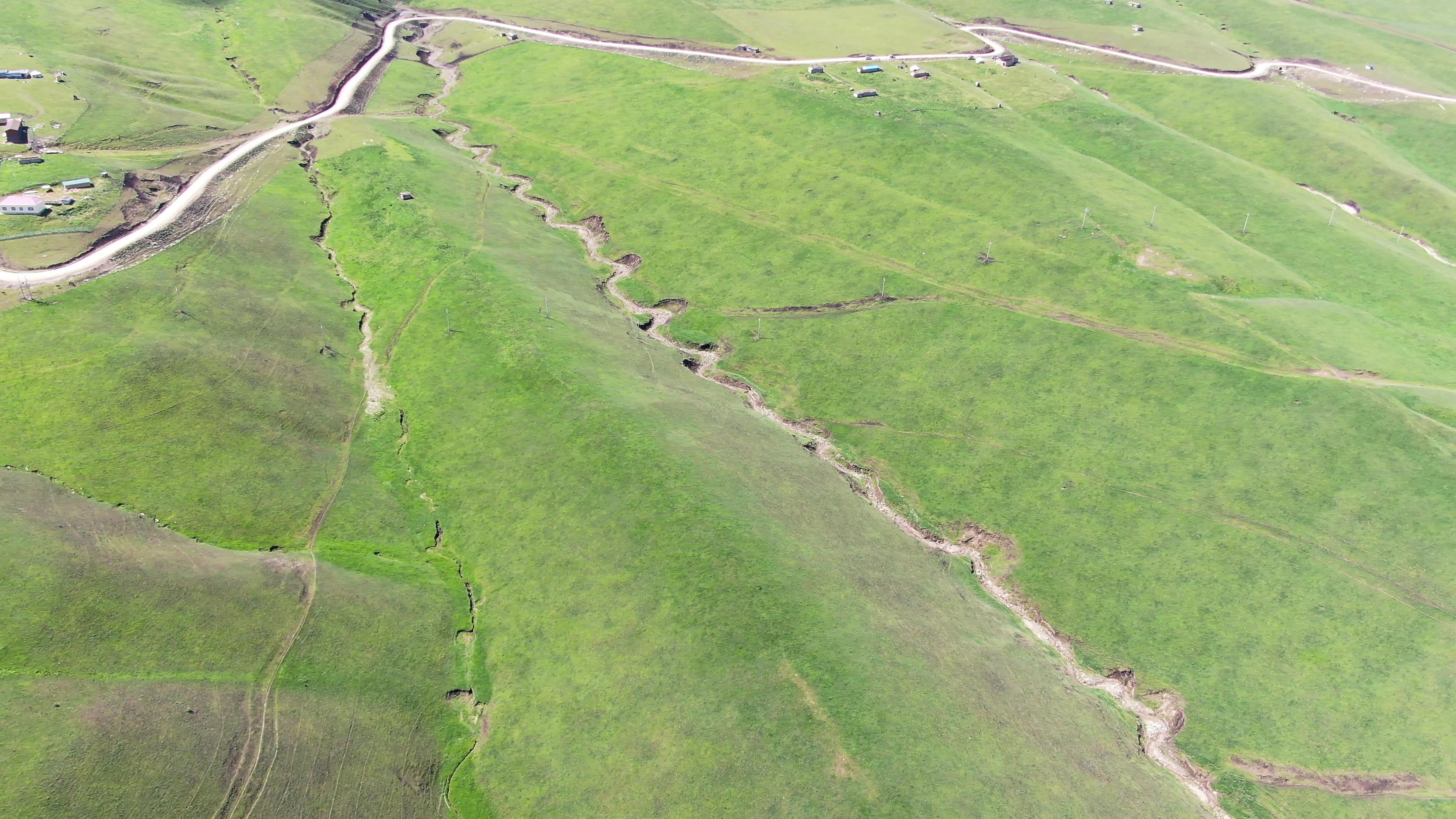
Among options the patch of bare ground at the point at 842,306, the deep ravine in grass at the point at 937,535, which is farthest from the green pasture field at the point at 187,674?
the patch of bare ground at the point at 842,306

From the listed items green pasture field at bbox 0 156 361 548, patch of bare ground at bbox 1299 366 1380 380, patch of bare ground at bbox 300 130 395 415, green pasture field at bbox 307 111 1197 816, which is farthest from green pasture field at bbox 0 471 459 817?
patch of bare ground at bbox 1299 366 1380 380

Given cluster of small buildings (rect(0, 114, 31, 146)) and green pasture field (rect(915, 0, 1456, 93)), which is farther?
green pasture field (rect(915, 0, 1456, 93))

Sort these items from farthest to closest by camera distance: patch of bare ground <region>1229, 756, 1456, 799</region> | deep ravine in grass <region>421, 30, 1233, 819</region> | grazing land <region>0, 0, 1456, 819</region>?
deep ravine in grass <region>421, 30, 1233, 819</region>, patch of bare ground <region>1229, 756, 1456, 799</region>, grazing land <region>0, 0, 1456, 819</region>

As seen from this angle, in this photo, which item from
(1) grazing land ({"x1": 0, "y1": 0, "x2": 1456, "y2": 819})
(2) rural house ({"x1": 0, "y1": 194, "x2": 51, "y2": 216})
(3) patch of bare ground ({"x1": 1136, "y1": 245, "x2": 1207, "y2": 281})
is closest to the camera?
(1) grazing land ({"x1": 0, "y1": 0, "x2": 1456, "y2": 819})

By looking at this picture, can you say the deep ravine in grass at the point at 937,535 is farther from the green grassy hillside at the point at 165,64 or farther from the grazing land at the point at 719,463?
the green grassy hillside at the point at 165,64

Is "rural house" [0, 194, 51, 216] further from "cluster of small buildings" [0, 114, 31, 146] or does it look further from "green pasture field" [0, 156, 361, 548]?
"cluster of small buildings" [0, 114, 31, 146]

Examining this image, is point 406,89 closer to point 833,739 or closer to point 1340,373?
point 833,739
